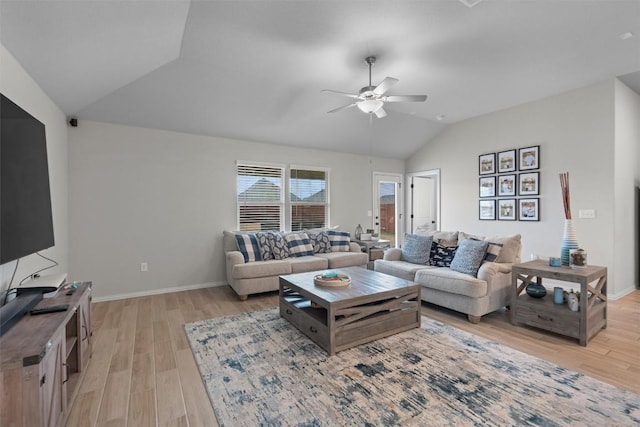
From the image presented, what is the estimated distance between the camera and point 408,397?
74.0 inches

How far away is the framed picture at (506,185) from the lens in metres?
4.79

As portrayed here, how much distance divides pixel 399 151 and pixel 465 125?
1394 millimetres

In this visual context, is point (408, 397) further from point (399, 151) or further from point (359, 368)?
point (399, 151)

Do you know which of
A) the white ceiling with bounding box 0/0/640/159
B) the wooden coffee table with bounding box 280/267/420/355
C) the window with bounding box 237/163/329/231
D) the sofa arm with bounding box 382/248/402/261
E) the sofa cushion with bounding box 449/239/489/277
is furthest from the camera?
the window with bounding box 237/163/329/231

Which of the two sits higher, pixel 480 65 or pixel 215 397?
pixel 480 65

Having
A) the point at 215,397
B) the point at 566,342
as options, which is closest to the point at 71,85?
the point at 215,397

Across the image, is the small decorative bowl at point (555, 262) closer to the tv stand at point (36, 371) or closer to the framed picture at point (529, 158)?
the framed picture at point (529, 158)

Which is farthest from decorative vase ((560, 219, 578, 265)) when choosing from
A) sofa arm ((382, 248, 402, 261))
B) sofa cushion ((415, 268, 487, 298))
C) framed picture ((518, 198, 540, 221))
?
sofa arm ((382, 248, 402, 261))

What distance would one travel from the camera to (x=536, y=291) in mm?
3025

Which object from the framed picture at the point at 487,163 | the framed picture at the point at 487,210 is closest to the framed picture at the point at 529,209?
the framed picture at the point at 487,210

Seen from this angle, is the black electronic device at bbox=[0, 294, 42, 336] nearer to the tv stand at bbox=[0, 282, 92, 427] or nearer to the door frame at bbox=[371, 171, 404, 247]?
the tv stand at bbox=[0, 282, 92, 427]

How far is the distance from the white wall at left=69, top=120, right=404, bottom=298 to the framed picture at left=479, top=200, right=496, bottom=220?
12.6 ft

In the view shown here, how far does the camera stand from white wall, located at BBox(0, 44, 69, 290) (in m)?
2.07

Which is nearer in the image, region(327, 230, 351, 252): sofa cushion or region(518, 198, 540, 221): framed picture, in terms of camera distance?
region(518, 198, 540, 221): framed picture
